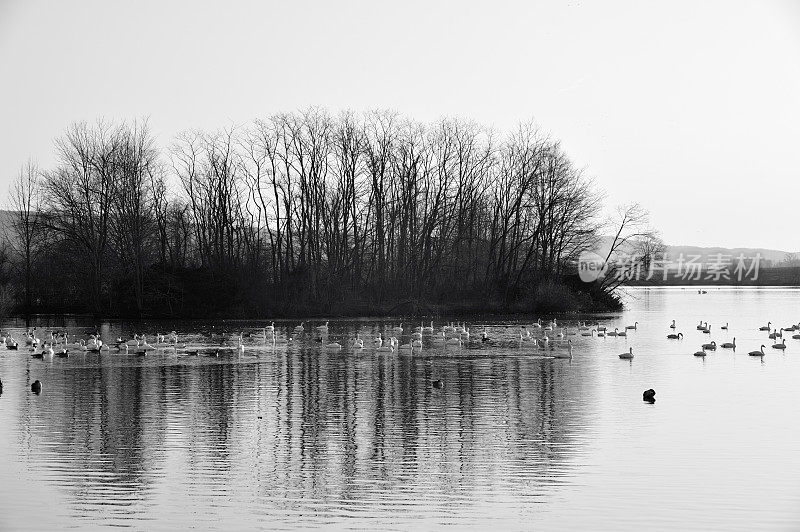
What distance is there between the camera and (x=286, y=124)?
58.3 metres

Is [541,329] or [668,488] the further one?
[541,329]

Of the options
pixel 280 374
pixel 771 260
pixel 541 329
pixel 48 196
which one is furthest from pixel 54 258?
pixel 771 260

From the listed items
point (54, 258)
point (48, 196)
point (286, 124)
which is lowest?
point (54, 258)

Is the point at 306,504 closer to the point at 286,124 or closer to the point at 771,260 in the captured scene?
the point at 286,124

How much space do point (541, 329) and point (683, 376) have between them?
55.8 ft

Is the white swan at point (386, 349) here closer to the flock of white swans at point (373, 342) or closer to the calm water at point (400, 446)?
the flock of white swans at point (373, 342)

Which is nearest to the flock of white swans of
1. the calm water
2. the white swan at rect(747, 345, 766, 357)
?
the white swan at rect(747, 345, 766, 357)

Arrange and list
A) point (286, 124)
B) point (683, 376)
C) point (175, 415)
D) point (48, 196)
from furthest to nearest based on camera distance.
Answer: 1. point (286, 124)
2. point (48, 196)
3. point (683, 376)
4. point (175, 415)

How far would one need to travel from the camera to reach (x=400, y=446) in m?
14.4

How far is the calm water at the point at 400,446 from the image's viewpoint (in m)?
11.0

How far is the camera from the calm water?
11023mm

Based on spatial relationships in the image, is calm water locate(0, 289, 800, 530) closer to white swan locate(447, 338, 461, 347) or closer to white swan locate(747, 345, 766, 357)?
white swan locate(747, 345, 766, 357)

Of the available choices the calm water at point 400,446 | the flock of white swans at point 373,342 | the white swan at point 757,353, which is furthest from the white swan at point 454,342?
the white swan at point 757,353

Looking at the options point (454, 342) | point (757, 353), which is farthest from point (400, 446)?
point (454, 342)
